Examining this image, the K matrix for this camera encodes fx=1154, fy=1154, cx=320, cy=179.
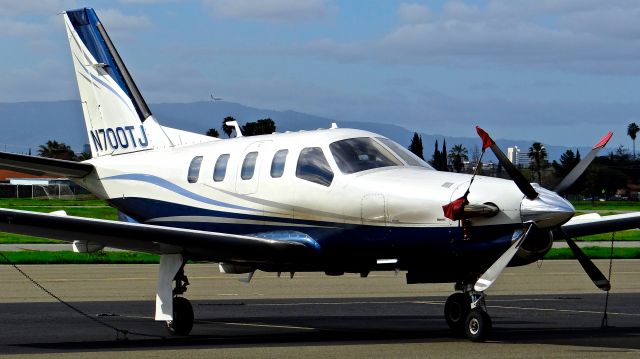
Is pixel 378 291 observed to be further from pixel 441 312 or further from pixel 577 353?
pixel 577 353

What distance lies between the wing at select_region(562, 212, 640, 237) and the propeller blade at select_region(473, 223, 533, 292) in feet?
10.8

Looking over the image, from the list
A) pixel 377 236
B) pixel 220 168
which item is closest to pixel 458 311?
pixel 377 236

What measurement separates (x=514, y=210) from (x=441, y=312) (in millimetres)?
6852

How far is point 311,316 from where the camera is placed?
802 inches

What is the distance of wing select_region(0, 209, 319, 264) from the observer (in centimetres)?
1598

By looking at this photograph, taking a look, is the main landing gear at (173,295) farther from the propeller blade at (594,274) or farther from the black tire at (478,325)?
the propeller blade at (594,274)

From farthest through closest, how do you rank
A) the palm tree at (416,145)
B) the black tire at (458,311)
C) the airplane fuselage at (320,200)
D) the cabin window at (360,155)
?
the palm tree at (416,145)
the black tire at (458,311)
the cabin window at (360,155)
the airplane fuselage at (320,200)

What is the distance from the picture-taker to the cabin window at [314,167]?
1680 cm

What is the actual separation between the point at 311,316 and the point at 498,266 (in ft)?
20.0

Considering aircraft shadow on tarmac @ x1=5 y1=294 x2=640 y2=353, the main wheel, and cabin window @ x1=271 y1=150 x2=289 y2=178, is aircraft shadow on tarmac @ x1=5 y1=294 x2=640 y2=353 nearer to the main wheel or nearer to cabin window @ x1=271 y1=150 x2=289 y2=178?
the main wheel

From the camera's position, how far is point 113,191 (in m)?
20.4

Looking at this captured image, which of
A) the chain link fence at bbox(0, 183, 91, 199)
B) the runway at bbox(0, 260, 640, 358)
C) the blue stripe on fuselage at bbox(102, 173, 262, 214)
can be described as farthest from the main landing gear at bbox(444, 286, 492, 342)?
the chain link fence at bbox(0, 183, 91, 199)

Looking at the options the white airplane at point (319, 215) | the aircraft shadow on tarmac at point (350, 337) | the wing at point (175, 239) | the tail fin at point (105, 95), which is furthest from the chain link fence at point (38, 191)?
the wing at point (175, 239)

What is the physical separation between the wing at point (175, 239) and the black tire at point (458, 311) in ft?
7.40
